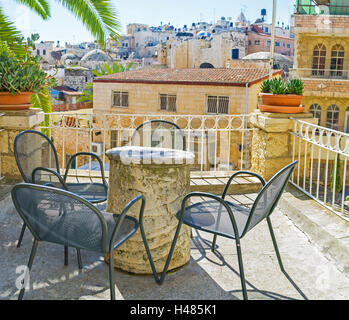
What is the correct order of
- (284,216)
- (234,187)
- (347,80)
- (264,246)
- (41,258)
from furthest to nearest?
(347,80), (234,187), (284,216), (264,246), (41,258)

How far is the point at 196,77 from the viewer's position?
25.2m

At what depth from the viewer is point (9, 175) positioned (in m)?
5.52

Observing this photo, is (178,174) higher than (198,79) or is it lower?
lower

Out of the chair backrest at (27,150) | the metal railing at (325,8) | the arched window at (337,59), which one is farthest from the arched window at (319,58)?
the chair backrest at (27,150)

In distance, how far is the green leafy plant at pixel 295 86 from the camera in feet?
17.9

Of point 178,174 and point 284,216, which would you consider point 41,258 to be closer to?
point 178,174

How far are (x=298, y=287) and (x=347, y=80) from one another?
2272cm

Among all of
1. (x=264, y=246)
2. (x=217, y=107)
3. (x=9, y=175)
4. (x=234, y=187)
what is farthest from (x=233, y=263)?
(x=217, y=107)

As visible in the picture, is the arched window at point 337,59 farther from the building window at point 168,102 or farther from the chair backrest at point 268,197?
the chair backrest at point 268,197

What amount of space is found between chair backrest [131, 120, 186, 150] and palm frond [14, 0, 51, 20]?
4.71m

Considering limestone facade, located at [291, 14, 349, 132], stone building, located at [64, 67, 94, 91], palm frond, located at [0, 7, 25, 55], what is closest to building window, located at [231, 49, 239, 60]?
stone building, located at [64, 67, 94, 91]

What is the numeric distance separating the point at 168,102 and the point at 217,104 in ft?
10.1

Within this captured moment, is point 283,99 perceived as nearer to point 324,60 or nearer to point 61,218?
point 61,218
